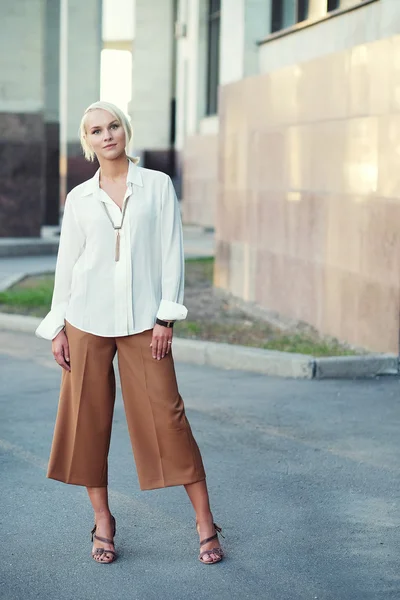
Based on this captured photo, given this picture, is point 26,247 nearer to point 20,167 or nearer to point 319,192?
point 20,167

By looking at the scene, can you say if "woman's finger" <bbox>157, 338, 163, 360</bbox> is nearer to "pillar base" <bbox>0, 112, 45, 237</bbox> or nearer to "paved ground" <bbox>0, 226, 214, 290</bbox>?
"paved ground" <bbox>0, 226, 214, 290</bbox>

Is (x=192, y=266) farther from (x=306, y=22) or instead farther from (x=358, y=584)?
(x=358, y=584)

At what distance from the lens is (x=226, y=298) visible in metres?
13.7

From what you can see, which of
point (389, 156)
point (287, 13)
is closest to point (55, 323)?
point (389, 156)

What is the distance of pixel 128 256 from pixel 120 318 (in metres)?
0.24

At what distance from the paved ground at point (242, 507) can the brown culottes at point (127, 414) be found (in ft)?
1.24

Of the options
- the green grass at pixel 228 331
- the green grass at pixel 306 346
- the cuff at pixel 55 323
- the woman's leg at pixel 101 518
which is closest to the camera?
the cuff at pixel 55 323

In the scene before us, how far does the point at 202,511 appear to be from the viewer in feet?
15.4

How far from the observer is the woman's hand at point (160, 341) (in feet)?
14.9

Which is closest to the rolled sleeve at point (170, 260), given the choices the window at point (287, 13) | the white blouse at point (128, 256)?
the white blouse at point (128, 256)

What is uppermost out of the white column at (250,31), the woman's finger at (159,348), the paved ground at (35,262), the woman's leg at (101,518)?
the white column at (250,31)

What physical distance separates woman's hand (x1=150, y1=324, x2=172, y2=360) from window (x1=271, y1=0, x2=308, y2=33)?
840 cm

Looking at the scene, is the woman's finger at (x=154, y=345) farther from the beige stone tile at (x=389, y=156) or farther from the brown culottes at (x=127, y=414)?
the beige stone tile at (x=389, y=156)

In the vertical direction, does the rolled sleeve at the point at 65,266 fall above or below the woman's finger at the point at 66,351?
above
